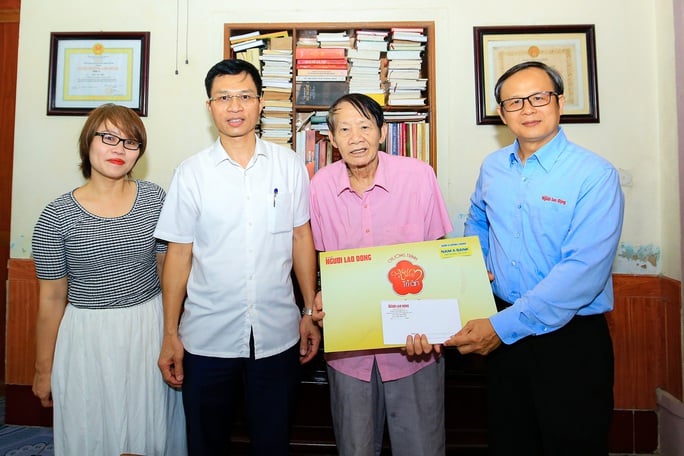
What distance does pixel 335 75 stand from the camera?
2.43 meters

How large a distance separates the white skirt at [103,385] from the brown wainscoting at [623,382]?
36.8 inches

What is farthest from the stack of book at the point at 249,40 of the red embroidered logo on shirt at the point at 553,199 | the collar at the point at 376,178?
the red embroidered logo on shirt at the point at 553,199

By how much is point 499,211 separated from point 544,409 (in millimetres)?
667

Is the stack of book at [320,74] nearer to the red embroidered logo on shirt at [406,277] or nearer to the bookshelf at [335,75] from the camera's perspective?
the bookshelf at [335,75]

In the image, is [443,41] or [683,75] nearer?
[683,75]

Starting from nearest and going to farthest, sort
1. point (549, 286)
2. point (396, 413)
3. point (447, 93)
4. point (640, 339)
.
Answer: point (549, 286)
point (396, 413)
point (640, 339)
point (447, 93)

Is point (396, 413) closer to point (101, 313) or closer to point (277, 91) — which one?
point (101, 313)

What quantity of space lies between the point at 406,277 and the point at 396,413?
0.50 metres

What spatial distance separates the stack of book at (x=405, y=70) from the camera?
2.42 meters

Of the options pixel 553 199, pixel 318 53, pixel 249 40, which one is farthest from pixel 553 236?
pixel 249 40

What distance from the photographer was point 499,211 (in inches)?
53.6

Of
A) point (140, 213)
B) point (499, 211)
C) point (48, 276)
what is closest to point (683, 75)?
point (499, 211)

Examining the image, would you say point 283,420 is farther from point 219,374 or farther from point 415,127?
point 415,127

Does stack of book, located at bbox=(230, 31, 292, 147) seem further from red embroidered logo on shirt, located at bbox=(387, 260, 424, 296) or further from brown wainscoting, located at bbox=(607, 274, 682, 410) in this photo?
brown wainscoting, located at bbox=(607, 274, 682, 410)
